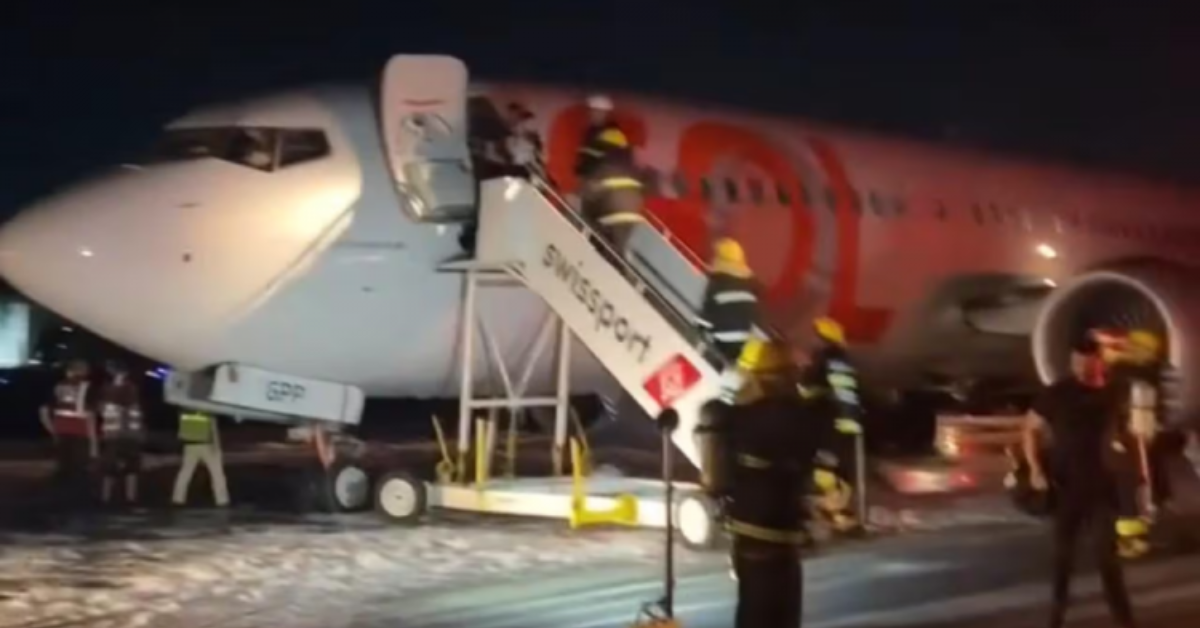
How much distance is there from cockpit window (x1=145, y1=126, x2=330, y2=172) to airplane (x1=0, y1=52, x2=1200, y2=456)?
16mm

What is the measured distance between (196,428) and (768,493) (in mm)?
8890

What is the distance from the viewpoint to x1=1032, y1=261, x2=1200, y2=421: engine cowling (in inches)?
616

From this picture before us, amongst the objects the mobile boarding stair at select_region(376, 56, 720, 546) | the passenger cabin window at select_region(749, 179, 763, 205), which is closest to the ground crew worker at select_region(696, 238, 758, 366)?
the mobile boarding stair at select_region(376, 56, 720, 546)

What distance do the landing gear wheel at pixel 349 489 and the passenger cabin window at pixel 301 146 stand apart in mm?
2386

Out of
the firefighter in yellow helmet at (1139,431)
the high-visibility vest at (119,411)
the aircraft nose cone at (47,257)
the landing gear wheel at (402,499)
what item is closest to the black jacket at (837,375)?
the firefighter in yellow helmet at (1139,431)

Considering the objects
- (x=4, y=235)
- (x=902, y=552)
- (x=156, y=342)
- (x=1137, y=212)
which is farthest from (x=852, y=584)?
(x=1137, y=212)

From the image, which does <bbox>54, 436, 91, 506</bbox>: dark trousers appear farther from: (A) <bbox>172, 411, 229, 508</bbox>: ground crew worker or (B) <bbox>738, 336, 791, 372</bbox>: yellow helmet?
(B) <bbox>738, 336, 791, 372</bbox>: yellow helmet

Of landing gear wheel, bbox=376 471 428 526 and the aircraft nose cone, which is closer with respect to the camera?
the aircraft nose cone

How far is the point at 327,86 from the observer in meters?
14.3

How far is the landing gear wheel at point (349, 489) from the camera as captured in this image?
46.5 ft

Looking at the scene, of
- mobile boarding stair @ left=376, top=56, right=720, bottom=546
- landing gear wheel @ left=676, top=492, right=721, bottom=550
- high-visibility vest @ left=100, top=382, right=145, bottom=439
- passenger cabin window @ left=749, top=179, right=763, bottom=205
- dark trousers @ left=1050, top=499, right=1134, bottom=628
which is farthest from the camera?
high-visibility vest @ left=100, top=382, right=145, bottom=439

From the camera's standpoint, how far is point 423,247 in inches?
539

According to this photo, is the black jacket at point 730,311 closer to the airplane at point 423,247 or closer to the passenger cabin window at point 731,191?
the airplane at point 423,247

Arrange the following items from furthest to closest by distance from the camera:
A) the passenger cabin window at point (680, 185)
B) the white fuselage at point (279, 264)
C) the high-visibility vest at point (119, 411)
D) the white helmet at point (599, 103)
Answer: the high-visibility vest at point (119, 411), the passenger cabin window at point (680, 185), the white helmet at point (599, 103), the white fuselage at point (279, 264)
